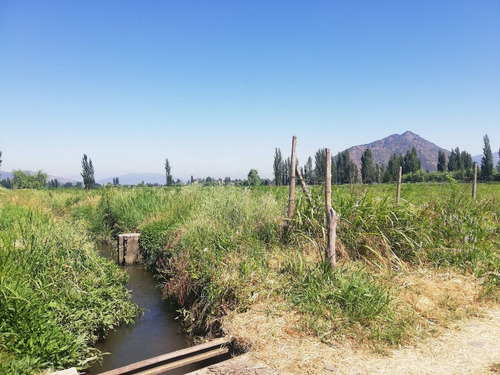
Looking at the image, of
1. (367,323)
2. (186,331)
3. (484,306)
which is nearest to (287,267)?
(367,323)

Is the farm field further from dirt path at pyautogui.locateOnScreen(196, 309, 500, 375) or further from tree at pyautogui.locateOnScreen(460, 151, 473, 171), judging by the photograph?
tree at pyautogui.locateOnScreen(460, 151, 473, 171)

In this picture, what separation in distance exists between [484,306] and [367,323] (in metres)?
2.11

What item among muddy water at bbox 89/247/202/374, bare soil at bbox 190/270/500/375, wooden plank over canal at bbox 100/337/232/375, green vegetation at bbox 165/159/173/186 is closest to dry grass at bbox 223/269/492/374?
bare soil at bbox 190/270/500/375

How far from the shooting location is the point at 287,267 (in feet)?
16.8

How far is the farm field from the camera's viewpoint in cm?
361

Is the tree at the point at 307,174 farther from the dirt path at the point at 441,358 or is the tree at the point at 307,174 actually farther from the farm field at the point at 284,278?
the dirt path at the point at 441,358

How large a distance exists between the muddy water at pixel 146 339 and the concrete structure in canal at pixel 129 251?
2669mm

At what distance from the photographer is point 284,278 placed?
16.0 ft

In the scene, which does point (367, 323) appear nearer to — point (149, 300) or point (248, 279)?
point (248, 279)

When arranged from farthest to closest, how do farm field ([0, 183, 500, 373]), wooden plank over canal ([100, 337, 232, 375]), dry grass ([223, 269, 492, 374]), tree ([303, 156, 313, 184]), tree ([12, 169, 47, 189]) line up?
tree ([12, 169, 47, 189]), tree ([303, 156, 313, 184]), farm field ([0, 183, 500, 373]), wooden plank over canal ([100, 337, 232, 375]), dry grass ([223, 269, 492, 374])

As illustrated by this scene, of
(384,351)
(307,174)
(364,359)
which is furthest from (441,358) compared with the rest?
(307,174)

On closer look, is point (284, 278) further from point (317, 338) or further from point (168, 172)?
point (168, 172)

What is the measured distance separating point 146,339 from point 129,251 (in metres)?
4.49

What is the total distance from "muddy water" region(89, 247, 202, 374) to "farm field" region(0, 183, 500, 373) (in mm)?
224
